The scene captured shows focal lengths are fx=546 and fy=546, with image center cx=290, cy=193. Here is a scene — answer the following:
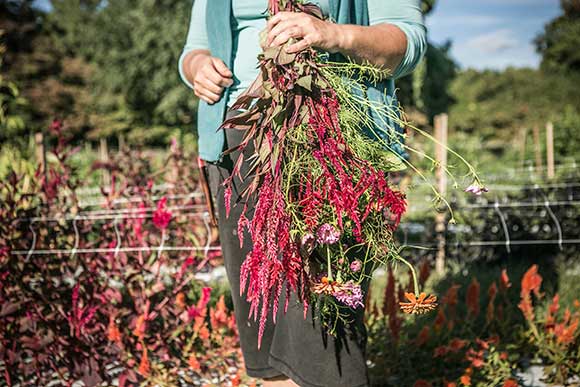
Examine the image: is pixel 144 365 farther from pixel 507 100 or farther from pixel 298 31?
pixel 507 100

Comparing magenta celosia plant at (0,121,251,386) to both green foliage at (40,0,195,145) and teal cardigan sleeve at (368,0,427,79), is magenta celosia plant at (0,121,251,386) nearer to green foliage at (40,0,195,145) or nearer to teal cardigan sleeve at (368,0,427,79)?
teal cardigan sleeve at (368,0,427,79)

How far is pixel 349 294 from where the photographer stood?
110 centimetres

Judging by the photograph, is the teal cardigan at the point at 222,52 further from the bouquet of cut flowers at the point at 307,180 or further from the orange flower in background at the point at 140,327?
the orange flower in background at the point at 140,327

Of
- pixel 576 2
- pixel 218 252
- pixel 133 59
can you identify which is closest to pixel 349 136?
pixel 218 252

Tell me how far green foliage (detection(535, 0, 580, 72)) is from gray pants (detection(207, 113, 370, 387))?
114 ft

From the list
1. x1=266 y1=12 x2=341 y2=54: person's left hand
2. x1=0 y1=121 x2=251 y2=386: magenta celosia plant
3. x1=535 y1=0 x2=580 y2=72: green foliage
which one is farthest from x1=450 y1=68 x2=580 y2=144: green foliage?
x1=266 y1=12 x2=341 y2=54: person's left hand

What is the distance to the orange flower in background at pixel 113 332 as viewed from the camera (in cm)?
229

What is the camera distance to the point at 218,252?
2.61 meters

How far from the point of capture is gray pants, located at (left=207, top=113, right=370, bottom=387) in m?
1.27

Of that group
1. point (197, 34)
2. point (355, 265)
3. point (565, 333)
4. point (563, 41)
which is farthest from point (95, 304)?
point (563, 41)

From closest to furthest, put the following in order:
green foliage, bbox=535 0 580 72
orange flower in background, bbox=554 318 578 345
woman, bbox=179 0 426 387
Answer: woman, bbox=179 0 426 387 < orange flower in background, bbox=554 318 578 345 < green foliage, bbox=535 0 580 72

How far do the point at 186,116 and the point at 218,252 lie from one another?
610 inches

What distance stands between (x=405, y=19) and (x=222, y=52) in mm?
444

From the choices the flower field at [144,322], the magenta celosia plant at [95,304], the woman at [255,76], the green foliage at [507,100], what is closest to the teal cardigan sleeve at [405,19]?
the woman at [255,76]
